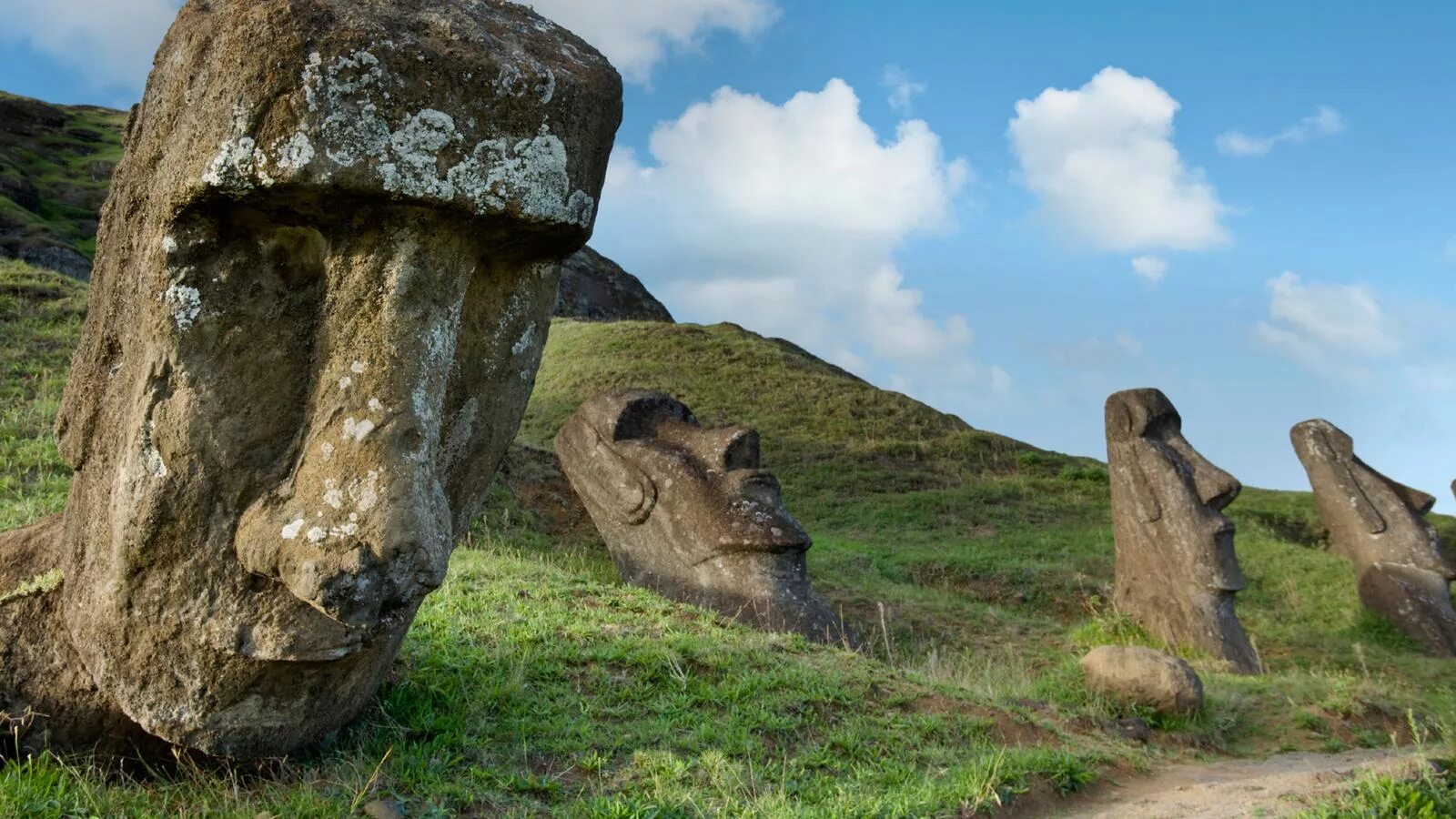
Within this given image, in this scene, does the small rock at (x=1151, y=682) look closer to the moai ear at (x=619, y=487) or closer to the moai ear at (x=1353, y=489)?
the moai ear at (x=619, y=487)

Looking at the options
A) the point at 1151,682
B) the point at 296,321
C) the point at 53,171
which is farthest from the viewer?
the point at 53,171

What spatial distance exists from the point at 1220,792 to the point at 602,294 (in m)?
43.4

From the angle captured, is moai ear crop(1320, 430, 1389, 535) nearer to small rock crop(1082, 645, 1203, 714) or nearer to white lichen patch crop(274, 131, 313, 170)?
small rock crop(1082, 645, 1203, 714)

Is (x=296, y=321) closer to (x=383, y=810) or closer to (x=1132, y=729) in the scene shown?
(x=383, y=810)

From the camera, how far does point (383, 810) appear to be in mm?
4242

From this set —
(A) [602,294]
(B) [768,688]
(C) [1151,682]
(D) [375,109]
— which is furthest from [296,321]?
(A) [602,294]

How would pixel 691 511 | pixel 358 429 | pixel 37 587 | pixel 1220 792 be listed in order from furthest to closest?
pixel 691 511 → pixel 1220 792 → pixel 37 587 → pixel 358 429

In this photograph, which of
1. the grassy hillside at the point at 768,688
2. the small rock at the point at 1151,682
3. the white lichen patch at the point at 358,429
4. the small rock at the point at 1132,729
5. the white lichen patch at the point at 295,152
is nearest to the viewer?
the white lichen patch at the point at 295,152

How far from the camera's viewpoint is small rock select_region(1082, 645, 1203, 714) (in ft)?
26.2

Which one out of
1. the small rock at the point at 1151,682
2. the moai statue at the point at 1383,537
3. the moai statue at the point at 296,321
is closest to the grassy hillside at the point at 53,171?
the moai statue at the point at 1383,537

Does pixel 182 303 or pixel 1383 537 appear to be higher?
pixel 1383 537

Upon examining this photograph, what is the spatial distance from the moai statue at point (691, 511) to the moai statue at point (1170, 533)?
4.07 metres

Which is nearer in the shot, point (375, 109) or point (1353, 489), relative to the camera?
point (375, 109)

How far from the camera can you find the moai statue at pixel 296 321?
3.67m
